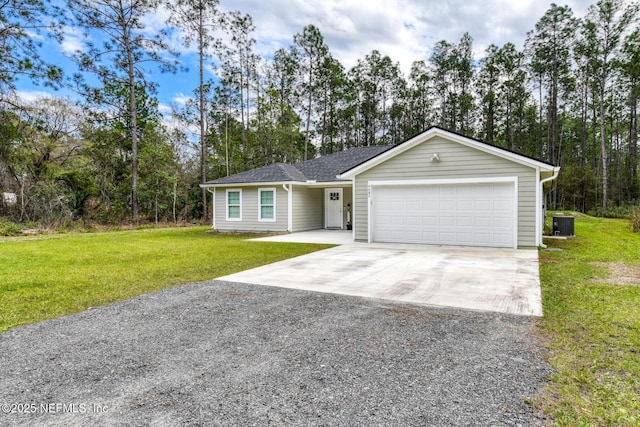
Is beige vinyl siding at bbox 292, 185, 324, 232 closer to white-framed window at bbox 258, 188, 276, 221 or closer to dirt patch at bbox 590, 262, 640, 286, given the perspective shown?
white-framed window at bbox 258, 188, 276, 221

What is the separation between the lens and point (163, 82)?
19594 mm

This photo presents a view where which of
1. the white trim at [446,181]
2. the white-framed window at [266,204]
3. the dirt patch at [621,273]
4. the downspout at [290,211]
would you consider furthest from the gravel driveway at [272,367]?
the white-framed window at [266,204]

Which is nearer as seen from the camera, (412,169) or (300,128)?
(412,169)

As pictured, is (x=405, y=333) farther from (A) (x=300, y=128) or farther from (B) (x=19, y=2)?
(A) (x=300, y=128)

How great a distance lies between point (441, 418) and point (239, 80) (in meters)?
26.3

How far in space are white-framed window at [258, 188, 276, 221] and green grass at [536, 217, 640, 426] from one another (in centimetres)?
1063

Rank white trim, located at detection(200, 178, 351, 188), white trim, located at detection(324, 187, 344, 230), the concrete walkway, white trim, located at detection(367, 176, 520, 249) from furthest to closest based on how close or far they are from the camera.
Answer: white trim, located at detection(324, 187, 344, 230) < white trim, located at detection(200, 178, 351, 188) < the concrete walkway < white trim, located at detection(367, 176, 520, 249)

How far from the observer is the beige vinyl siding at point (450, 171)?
900 cm

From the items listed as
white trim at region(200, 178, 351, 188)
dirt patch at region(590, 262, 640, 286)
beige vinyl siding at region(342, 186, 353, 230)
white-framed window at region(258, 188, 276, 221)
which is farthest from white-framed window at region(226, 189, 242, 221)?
dirt patch at region(590, 262, 640, 286)

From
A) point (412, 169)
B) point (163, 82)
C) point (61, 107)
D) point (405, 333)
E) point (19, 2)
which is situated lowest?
point (405, 333)

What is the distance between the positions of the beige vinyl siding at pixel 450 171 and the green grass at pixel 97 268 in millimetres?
2464

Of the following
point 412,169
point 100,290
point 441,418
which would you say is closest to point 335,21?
point 412,169

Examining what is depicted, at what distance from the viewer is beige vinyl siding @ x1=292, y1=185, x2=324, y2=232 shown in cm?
1473

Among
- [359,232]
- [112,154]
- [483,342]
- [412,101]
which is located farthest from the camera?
[412,101]
